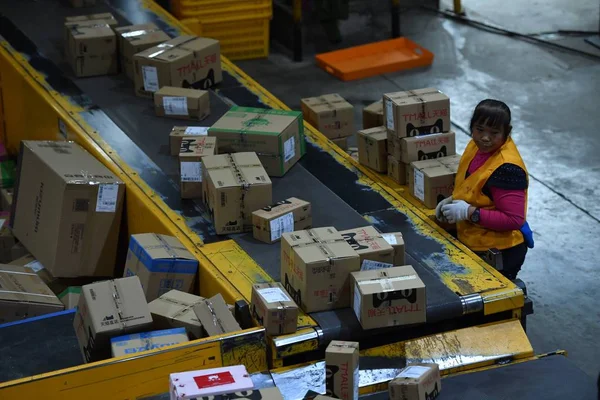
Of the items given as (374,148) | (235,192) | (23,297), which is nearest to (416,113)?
(374,148)

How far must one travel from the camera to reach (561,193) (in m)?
6.96

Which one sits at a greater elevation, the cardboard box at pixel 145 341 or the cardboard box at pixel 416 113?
the cardboard box at pixel 416 113

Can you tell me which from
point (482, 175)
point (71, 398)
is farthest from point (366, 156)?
point (71, 398)

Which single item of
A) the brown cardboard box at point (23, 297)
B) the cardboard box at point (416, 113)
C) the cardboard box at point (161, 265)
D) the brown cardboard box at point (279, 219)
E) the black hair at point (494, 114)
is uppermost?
the black hair at point (494, 114)

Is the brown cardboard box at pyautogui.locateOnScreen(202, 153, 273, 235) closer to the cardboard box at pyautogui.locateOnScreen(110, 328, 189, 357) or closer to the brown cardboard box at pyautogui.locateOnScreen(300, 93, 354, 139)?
the cardboard box at pyautogui.locateOnScreen(110, 328, 189, 357)

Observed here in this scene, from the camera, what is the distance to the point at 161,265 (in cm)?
475

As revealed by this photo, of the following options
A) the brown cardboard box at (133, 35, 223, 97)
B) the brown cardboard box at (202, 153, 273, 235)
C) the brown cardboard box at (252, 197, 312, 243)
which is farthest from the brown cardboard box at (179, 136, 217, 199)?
the brown cardboard box at (133, 35, 223, 97)

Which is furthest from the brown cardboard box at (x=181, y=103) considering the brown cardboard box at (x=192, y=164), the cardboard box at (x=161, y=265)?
the cardboard box at (x=161, y=265)

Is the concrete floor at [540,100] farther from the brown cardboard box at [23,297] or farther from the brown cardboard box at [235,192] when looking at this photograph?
the brown cardboard box at [23,297]

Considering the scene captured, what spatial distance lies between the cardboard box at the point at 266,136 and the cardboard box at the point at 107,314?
4.83 ft

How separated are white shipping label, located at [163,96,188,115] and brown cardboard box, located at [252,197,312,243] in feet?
4.90

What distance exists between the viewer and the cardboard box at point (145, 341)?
395cm

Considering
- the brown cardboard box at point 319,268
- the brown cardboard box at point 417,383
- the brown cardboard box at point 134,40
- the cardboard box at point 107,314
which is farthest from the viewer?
the brown cardboard box at point 134,40

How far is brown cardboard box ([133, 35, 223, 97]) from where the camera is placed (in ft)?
21.3
